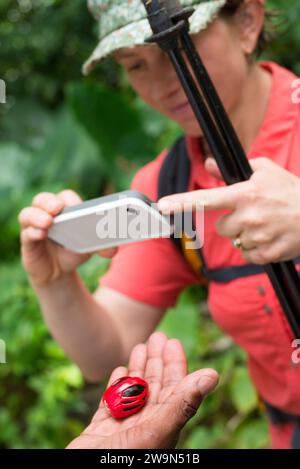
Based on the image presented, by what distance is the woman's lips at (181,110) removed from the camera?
3.01 ft

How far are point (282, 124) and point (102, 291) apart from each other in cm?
46

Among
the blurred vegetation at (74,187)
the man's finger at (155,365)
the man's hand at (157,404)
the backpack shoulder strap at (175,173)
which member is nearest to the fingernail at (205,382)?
the man's hand at (157,404)

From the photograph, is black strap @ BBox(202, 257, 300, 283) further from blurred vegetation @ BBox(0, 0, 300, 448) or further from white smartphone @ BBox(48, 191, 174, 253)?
blurred vegetation @ BBox(0, 0, 300, 448)

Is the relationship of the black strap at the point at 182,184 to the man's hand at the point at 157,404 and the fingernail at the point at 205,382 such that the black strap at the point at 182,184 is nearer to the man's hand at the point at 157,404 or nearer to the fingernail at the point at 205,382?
the man's hand at the point at 157,404

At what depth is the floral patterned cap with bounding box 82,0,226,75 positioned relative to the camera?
82cm

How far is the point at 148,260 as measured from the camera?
110 centimetres

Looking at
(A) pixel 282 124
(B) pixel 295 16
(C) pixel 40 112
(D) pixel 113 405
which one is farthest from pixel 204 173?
(C) pixel 40 112

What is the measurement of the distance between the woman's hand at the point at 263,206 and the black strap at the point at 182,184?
0.76ft

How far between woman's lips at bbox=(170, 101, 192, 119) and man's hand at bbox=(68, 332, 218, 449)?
0.34 m

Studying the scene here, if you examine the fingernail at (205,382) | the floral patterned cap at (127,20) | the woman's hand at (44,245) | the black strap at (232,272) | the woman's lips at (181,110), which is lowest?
the fingernail at (205,382)

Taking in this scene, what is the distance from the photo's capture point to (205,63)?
87 centimetres

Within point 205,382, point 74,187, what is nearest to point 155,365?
point 205,382

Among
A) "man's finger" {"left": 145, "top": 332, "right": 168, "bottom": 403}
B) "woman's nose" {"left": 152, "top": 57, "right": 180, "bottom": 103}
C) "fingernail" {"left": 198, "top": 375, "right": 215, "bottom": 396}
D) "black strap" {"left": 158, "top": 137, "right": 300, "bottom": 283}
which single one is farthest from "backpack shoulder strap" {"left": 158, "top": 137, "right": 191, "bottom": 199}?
"fingernail" {"left": 198, "top": 375, "right": 215, "bottom": 396}

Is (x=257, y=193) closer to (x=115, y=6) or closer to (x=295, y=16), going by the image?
(x=115, y=6)
